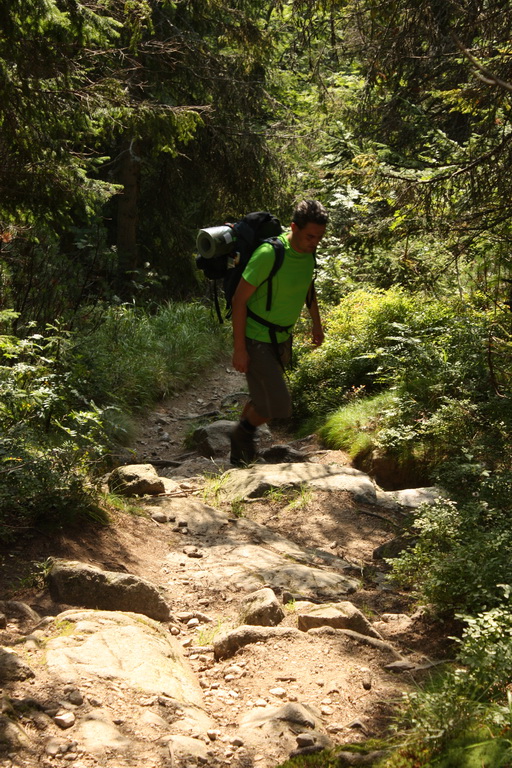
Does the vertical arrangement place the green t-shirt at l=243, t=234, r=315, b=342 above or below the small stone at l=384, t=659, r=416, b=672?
above

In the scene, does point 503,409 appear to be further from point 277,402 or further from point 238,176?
point 238,176

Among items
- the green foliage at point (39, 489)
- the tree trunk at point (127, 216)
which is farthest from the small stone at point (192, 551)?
the tree trunk at point (127, 216)

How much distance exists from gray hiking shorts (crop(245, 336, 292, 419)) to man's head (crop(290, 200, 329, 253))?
1011 mm

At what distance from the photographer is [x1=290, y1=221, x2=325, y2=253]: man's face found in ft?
19.8

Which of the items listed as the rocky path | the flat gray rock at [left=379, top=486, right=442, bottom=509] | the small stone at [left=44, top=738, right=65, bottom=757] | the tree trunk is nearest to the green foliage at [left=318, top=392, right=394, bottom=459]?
the rocky path

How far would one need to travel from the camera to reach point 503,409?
21.6 ft

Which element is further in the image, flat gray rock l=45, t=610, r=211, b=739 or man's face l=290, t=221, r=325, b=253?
man's face l=290, t=221, r=325, b=253

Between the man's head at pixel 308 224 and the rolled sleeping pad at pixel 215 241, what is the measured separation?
57 centimetres

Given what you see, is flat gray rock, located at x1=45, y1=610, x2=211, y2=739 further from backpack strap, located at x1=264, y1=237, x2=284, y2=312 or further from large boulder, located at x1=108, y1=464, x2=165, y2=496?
backpack strap, located at x1=264, y1=237, x2=284, y2=312

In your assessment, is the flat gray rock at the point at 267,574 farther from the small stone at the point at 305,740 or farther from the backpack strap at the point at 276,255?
the backpack strap at the point at 276,255

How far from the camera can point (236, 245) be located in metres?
6.39

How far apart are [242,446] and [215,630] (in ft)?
11.4

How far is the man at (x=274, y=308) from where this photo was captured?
6.13 m

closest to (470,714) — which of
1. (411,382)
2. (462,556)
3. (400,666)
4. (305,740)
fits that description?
(305,740)
